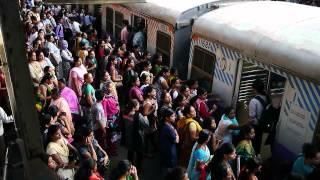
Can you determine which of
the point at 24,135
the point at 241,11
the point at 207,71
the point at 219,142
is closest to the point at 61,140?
the point at 219,142

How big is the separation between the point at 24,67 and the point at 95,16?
1523cm

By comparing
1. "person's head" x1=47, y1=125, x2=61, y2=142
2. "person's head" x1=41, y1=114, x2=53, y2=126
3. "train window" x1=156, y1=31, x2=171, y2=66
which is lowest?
"train window" x1=156, y1=31, x2=171, y2=66

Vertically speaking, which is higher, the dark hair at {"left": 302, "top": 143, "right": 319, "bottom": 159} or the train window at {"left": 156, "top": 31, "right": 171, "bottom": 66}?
the dark hair at {"left": 302, "top": 143, "right": 319, "bottom": 159}

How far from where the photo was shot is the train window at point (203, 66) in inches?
333

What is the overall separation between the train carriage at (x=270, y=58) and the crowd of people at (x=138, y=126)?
0.53m

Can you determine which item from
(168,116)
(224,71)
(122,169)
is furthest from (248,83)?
(122,169)

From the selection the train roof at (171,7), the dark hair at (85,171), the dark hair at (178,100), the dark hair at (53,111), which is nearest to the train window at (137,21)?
the train roof at (171,7)

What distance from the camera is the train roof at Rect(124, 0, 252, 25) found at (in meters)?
9.54

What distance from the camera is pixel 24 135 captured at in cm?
216

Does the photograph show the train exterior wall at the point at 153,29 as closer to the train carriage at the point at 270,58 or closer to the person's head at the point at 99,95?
the train carriage at the point at 270,58

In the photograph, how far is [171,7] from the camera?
32.9 ft

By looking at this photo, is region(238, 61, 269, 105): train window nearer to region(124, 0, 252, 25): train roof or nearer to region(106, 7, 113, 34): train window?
region(124, 0, 252, 25): train roof

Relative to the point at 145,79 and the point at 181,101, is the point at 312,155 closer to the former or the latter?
the point at 181,101

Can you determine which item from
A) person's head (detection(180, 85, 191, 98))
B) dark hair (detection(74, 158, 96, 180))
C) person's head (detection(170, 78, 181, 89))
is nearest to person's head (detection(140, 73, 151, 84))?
person's head (detection(170, 78, 181, 89))
